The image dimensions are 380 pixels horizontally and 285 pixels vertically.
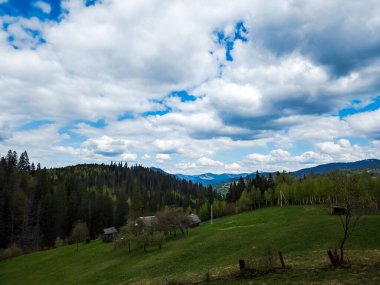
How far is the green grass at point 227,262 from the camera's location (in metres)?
25.5

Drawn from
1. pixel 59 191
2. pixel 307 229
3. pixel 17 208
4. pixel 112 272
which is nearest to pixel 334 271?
pixel 307 229

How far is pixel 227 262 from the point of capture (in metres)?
40.2

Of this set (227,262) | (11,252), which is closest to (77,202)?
(11,252)

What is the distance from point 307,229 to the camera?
53.2 metres

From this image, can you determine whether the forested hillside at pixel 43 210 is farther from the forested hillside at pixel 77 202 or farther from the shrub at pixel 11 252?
the shrub at pixel 11 252

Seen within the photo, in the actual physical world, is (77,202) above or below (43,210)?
above

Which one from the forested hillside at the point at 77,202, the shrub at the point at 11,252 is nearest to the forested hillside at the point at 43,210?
the forested hillside at the point at 77,202

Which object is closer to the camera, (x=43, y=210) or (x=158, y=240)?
(x=158, y=240)

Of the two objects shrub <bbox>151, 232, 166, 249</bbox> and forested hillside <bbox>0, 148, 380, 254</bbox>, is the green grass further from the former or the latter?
forested hillside <bbox>0, 148, 380, 254</bbox>

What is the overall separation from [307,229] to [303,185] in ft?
244

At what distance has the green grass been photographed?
25.5 metres

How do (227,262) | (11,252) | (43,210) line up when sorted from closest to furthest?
(227,262), (11,252), (43,210)

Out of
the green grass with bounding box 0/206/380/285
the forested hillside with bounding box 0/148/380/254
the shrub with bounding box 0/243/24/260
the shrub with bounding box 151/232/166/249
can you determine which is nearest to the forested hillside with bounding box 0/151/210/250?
the forested hillside with bounding box 0/148/380/254

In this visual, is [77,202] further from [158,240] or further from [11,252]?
[158,240]
